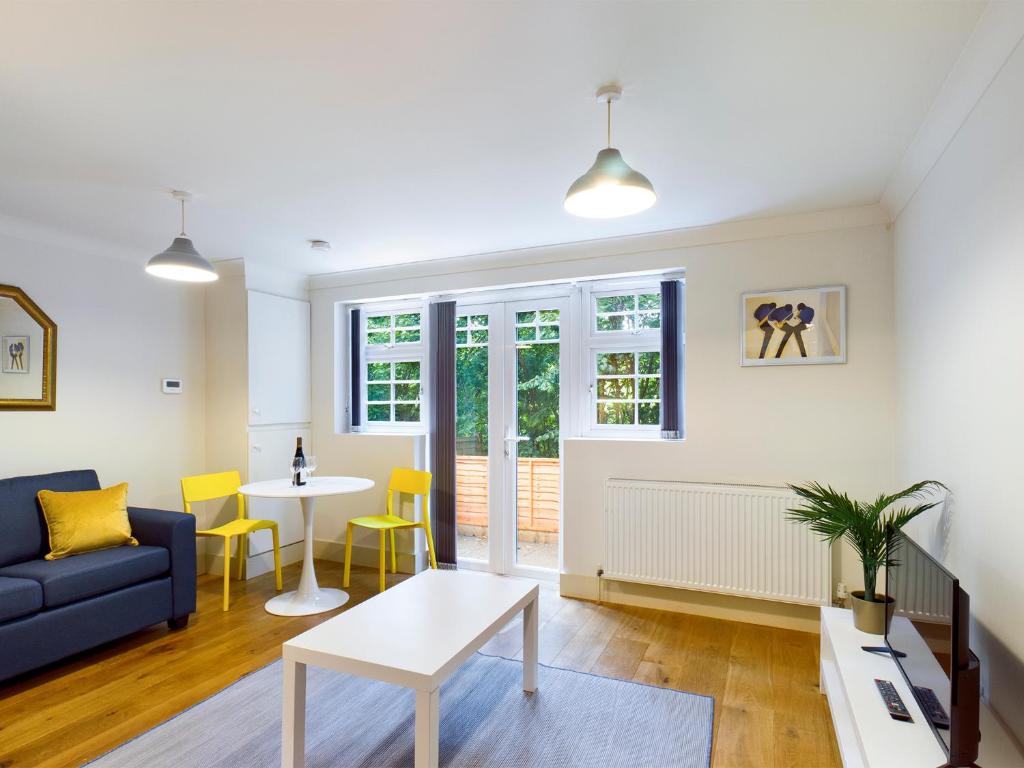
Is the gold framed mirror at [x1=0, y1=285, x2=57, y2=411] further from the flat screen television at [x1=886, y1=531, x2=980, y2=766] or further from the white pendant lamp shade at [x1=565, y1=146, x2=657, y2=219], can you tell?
the flat screen television at [x1=886, y1=531, x2=980, y2=766]

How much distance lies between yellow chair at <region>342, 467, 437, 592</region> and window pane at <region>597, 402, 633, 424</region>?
1330 millimetres

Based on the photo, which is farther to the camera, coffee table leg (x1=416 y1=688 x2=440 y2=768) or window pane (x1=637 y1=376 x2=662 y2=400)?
window pane (x1=637 y1=376 x2=662 y2=400)

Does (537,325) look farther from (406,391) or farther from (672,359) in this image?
(406,391)

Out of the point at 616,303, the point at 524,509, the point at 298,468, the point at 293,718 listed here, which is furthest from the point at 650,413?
the point at 293,718

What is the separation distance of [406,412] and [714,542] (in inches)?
103

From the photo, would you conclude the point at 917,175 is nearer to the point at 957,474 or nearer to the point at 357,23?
the point at 957,474

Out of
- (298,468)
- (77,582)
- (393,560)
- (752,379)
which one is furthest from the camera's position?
(393,560)

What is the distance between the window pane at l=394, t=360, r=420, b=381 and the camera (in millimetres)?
4891

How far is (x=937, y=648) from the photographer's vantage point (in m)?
1.66

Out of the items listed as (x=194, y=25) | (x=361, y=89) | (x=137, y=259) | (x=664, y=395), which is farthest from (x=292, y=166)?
(x=664, y=395)

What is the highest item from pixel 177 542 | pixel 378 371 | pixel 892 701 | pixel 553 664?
pixel 378 371

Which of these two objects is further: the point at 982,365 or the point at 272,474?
A: the point at 272,474

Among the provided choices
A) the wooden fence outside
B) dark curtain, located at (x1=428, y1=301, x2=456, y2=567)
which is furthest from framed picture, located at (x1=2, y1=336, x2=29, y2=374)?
the wooden fence outside

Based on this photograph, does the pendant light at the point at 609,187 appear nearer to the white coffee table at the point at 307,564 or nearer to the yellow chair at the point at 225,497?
the white coffee table at the point at 307,564
